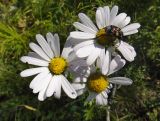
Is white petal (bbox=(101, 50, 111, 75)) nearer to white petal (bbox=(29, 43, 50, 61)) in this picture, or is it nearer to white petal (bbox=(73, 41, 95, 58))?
white petal (bbox=(73, 41, 95, 58))

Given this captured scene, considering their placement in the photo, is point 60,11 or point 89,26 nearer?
point 89,26

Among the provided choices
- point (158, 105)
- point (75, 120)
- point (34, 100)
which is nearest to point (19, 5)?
point (34, 100)

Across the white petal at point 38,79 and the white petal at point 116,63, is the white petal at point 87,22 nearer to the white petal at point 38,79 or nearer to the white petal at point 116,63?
the white petal at point 116,63

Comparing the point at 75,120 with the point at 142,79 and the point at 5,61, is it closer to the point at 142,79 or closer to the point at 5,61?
the point at 142,79

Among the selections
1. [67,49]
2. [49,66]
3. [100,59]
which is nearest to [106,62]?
[100,59]

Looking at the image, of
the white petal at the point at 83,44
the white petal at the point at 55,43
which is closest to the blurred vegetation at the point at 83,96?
the white petal at the point at 55,43

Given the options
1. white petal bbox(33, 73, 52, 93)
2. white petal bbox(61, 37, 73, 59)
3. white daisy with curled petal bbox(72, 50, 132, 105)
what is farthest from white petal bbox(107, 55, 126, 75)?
white petal bbox(33, 73, 52, 93)

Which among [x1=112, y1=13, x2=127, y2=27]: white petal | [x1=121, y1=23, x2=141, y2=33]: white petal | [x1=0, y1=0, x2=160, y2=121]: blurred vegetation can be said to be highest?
[x1=112, y1=13, x2=127, y2=27]: white petal

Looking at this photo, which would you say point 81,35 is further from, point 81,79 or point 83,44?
point 81,79
